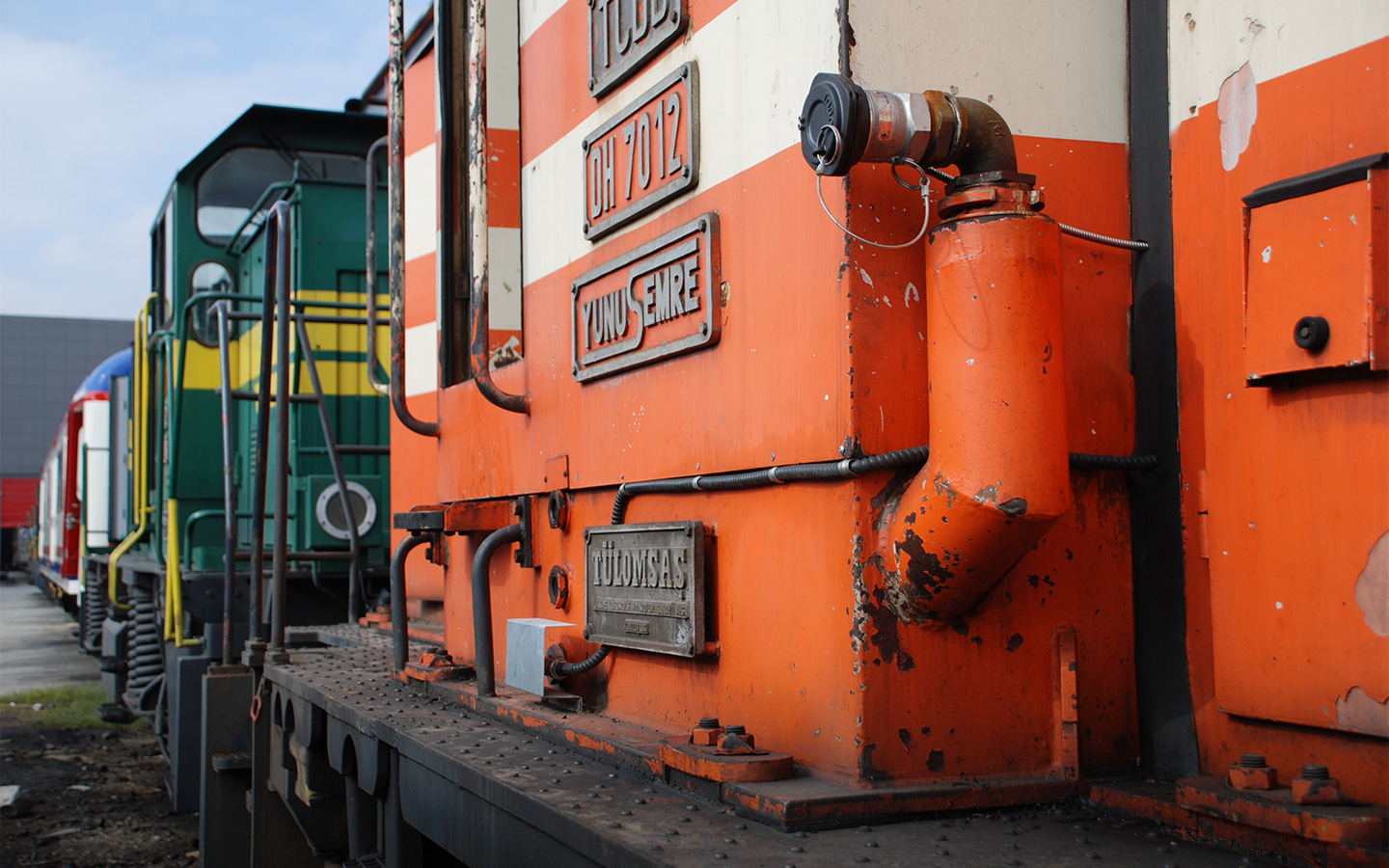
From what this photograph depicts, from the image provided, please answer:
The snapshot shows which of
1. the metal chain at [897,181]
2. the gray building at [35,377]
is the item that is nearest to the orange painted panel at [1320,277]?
the metal chain at [897,181]

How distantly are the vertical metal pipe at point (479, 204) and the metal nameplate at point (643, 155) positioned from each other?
319 mm

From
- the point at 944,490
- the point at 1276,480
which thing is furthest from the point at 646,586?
the point at 1276,480

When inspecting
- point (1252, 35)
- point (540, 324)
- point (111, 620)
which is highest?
point (1252, 35)

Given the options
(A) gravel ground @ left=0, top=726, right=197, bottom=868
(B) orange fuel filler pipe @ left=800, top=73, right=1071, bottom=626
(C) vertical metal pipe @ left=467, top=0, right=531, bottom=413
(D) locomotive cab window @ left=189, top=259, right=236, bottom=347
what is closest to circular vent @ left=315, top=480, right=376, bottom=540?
(A) gravel ground @ left=0, top=726, right=197, bottom=868

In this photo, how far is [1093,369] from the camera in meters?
1.97

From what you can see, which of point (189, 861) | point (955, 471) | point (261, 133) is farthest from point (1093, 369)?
point (261, 133)

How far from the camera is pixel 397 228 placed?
12.0ft

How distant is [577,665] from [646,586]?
0.36 m

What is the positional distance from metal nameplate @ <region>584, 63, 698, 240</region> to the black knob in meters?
1.16

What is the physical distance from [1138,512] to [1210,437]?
0.24m

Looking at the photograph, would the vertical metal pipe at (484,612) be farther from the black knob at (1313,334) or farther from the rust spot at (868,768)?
the black knob at (1313,334)

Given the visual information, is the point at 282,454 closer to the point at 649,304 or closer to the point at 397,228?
the point at 397,228

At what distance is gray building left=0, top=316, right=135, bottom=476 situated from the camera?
4972 cm

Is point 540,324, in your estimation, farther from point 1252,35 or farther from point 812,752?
point 1252,35
